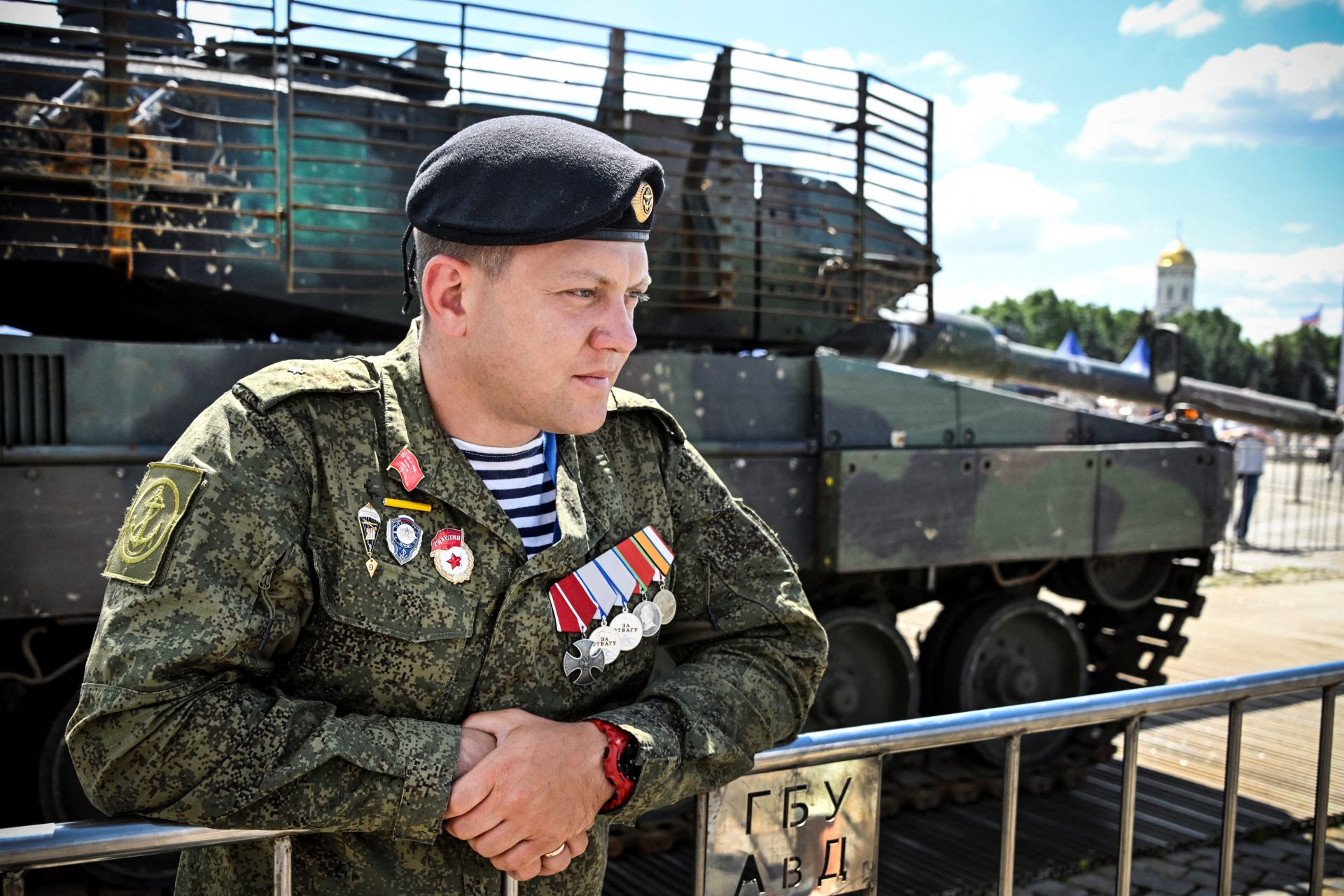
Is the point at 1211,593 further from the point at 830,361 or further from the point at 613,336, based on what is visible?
the point at 613,336

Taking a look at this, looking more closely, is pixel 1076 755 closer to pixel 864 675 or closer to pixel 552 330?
pixel 864 675

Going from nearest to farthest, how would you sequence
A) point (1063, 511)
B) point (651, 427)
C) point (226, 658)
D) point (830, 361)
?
point (226, 658) < point (651, 427) < point (830, 361) < point (1063, 511)

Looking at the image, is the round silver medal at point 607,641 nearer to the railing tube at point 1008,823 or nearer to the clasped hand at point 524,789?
the clasped hand at point 524,789

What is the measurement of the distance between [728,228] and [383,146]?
5.34 ft

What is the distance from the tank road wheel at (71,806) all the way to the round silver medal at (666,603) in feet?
9.55

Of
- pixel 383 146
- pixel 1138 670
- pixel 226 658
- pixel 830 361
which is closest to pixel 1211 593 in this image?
pixel 1138 670

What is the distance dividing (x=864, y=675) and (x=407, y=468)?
13.8 feet

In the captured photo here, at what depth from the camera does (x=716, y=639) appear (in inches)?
75.6

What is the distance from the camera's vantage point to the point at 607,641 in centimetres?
177

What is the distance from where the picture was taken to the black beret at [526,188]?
1.61 m

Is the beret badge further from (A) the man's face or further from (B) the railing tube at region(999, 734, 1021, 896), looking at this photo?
(B) the railing tube at region(999, 734, 1021, 896)

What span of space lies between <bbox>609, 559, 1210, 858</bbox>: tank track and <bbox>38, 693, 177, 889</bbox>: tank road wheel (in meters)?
1.69

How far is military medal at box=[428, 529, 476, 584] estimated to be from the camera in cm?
165

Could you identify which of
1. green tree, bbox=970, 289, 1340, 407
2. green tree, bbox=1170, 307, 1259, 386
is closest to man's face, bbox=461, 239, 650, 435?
green tree, bbox=970, 289, 1340, 407
